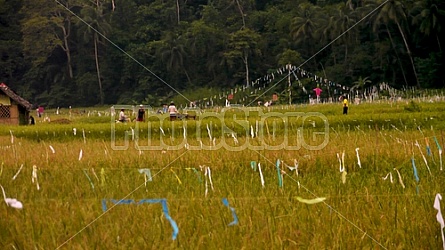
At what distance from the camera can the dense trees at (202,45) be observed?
32375 mm

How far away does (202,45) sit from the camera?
126ft

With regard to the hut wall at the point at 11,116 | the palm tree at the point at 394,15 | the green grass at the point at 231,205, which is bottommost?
the green grass at the point at 231,205

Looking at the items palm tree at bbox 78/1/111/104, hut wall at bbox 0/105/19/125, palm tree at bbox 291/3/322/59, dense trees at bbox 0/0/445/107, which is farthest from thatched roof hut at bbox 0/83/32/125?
palm tree at bbox 78/1/111/104

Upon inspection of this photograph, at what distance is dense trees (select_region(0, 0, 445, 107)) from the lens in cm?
3238

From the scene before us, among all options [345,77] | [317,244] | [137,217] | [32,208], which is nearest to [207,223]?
[137,217]

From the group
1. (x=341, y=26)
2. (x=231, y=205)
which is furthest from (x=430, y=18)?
(x=231, y=205)

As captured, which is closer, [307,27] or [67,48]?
[307,27]

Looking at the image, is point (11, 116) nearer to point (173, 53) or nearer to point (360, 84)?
point (360, 84)

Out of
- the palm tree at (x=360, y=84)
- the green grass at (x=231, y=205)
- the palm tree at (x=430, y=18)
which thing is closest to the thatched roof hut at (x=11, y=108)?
the green grass at (x=231, y=205)

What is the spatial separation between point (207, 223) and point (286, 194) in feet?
3.49

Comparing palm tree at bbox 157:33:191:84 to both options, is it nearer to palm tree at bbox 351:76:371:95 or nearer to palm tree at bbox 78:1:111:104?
palm tree at bbox 78:1:111:104

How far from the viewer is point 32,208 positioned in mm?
3691

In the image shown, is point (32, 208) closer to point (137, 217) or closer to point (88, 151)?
point (137, 217)

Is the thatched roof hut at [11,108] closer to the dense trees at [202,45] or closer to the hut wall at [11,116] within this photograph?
the hut wall at [11,116]
